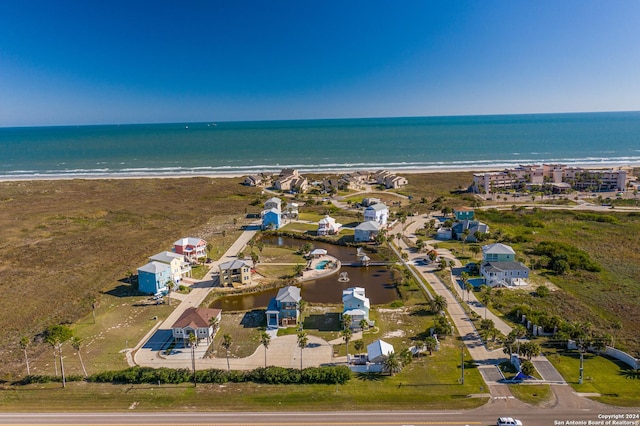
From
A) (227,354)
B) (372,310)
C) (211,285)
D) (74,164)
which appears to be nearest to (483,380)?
(372,310)

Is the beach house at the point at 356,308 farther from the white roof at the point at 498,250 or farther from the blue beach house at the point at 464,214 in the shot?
the blue beach house at the point at 464,214

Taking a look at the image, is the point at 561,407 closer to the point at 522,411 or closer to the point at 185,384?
the point at 522,411

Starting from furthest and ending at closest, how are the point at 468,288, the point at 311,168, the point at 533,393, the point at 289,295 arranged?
the point at 311,168, the point at 468,288, the point at 289,295, the point at 533,393

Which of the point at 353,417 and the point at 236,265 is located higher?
the point at 236,265

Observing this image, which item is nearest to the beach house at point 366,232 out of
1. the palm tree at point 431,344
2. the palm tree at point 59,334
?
the palm tree at point 431,344

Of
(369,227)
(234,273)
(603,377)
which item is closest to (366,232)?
(369,227)

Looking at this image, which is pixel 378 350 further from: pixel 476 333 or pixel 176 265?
pixel 176 265

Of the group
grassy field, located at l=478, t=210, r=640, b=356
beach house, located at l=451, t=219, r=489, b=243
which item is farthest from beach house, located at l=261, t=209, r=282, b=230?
grassy field, located at l=478, t=210, r=640, b=356
